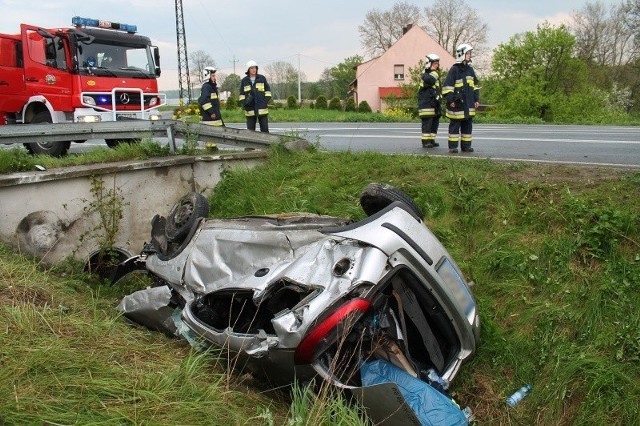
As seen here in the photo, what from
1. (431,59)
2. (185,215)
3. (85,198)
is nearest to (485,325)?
(185,215)

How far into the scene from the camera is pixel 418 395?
3127 mm

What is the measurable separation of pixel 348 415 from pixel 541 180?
3.44 meters

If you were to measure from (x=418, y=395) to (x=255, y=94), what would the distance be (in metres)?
8.06

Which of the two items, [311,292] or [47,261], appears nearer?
[311,292]

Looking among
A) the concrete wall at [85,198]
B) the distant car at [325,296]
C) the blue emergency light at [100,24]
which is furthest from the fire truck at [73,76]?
the distant car at [325,296]

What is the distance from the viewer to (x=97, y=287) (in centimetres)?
554

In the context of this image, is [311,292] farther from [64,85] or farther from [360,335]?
[64,85]

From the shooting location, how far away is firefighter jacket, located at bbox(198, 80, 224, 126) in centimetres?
1047

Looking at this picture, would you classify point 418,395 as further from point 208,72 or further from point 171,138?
point 208,72

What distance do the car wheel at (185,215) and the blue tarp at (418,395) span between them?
78.6 inches

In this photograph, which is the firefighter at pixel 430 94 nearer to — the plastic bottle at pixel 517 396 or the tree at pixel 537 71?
the plastic bottle at pixel 517 396

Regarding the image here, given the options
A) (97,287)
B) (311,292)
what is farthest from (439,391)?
(97,287)

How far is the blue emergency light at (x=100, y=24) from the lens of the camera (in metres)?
10.8

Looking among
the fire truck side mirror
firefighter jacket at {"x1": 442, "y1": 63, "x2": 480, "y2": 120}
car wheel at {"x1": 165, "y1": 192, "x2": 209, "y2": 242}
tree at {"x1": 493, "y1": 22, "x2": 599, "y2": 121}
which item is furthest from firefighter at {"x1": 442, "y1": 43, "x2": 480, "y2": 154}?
tree at {"x1": 493, "y1": 22, "x2": 599, "y2": 121}
